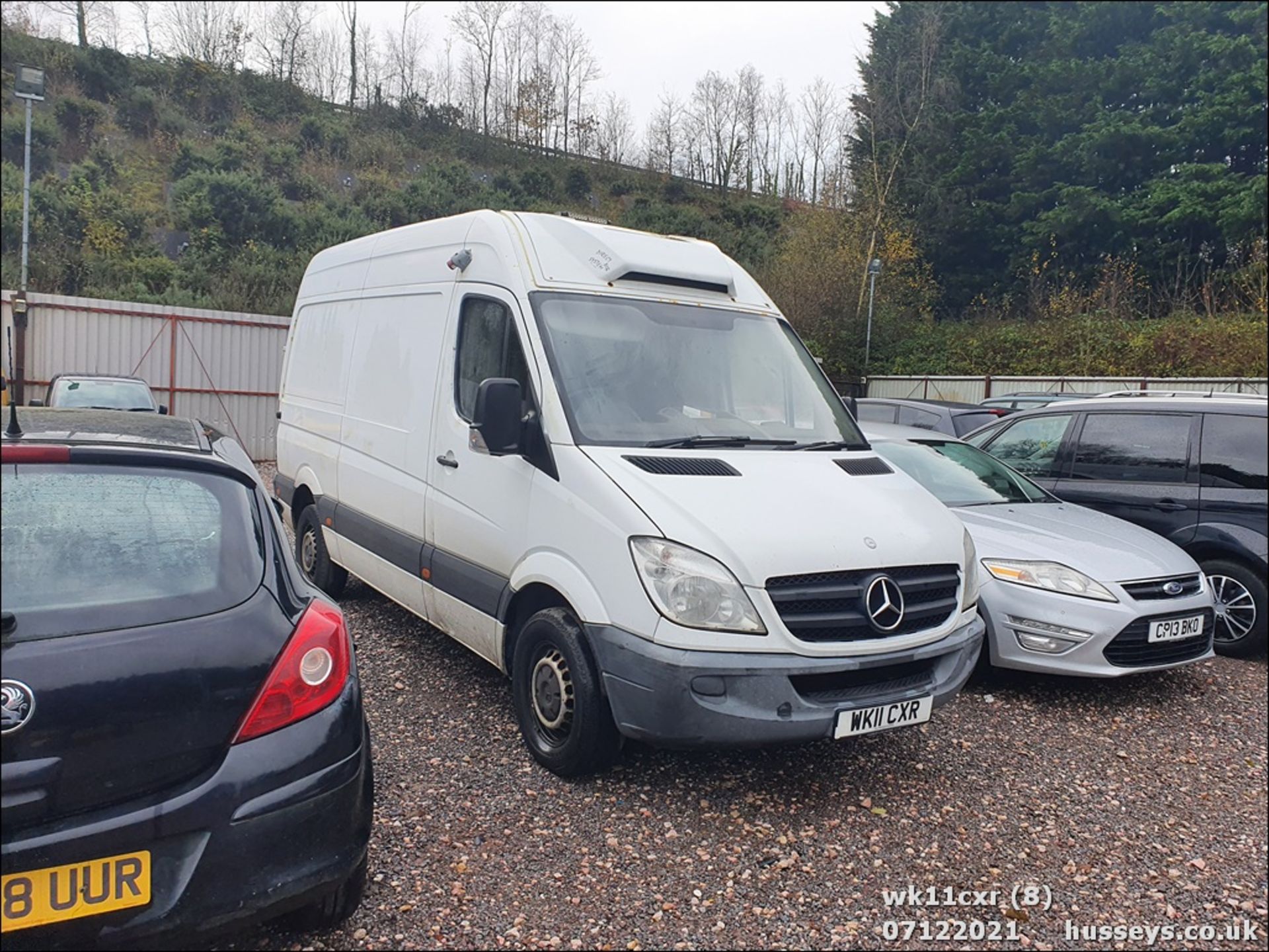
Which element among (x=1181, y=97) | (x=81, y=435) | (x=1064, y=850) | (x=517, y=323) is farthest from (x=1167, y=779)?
(x=1181, y=97)

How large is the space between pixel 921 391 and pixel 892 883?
846 inches

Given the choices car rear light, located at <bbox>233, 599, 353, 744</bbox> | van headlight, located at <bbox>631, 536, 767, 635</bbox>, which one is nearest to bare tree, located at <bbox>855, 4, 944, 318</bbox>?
van headlight, located at <bbox>631, 536, 767, 635</bbox>

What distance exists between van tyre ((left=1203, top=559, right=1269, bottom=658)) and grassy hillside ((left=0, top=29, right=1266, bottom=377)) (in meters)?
11.6

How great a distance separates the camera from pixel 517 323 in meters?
3.94

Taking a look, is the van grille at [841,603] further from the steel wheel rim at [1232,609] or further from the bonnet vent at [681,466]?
the steel wheel rim at [1232,609]

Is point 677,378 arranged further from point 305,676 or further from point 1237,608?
point 1237,608

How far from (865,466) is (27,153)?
85.6 feet

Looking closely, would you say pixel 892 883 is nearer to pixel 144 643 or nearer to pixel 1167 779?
pixel 1167 779

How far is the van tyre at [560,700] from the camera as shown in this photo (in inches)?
131

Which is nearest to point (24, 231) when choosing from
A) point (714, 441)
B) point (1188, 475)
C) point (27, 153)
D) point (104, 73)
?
point (27, 153)

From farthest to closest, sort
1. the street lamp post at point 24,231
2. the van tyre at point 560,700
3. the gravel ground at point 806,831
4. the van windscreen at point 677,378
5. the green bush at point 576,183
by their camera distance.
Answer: the green bush at point 576,183, the street lamp post at point 24,231, the van windscreen at point 677,378, the van tyre at point 560,700, the gravel ground at point 806,831

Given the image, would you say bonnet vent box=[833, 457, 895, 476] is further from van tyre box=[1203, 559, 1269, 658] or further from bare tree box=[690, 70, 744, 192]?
bare tree box=[690, 70, 744, 192]

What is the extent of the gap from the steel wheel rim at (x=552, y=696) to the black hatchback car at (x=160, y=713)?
3.58 feet

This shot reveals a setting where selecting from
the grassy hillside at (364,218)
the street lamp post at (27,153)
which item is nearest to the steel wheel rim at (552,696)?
the street lamp post at (27,153)
